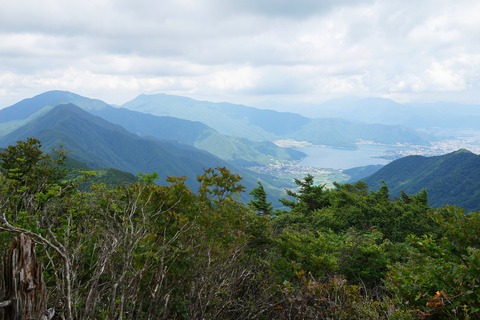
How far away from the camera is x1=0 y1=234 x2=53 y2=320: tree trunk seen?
334cm

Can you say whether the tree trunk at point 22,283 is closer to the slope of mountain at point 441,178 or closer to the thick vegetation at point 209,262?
the thick vegetation at point 209,262

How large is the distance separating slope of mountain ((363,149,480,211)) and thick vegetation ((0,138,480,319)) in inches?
3336

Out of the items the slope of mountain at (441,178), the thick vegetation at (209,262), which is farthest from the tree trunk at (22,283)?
the slope of mountain at (441,178)

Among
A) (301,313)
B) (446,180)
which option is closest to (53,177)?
(301,313)

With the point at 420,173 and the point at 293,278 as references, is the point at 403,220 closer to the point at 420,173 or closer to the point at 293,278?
the point at 293,278

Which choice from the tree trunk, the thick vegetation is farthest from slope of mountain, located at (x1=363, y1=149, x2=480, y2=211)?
the tree trunk

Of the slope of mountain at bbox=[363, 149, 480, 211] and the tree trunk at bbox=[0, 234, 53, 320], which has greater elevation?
the tree trunk at bbox=[0, 234, 53, 320]

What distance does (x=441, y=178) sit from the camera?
11662cm

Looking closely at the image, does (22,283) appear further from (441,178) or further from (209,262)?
(441,178)

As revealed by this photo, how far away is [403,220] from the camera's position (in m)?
23.5

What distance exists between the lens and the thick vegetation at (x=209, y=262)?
194 inches

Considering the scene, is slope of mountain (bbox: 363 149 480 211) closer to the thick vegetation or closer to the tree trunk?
the thick vegetation

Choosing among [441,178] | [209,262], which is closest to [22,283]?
[209,262]

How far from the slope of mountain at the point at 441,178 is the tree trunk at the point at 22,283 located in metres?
92.0
